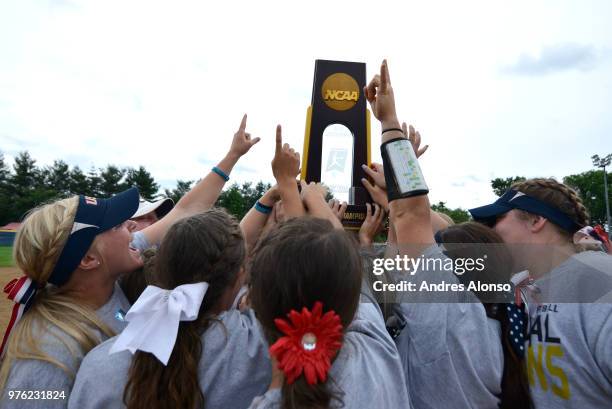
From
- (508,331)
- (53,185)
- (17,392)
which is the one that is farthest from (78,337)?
(53,185)

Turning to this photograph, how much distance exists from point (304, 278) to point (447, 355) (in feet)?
2.42

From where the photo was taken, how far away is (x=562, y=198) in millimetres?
2062

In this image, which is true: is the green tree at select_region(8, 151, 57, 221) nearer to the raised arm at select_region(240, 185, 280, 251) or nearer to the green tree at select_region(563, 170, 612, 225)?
the raised arm at select_region(240, 185, 280, 251)

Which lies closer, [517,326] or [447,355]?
[447,355]

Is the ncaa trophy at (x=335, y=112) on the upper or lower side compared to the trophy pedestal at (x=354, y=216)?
upper

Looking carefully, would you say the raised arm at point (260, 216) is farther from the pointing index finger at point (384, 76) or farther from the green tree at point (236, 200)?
the green tree at point (236, 200)

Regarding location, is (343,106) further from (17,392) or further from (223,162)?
(17,392)

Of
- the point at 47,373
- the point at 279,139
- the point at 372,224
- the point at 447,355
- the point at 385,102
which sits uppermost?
the point at 385,102

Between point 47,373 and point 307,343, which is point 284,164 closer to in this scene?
point 307,343

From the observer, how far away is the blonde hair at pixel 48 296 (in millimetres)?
1669

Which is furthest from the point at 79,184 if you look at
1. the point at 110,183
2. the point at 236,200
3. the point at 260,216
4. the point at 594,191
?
the point at 594,191

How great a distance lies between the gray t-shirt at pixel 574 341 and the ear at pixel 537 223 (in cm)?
24

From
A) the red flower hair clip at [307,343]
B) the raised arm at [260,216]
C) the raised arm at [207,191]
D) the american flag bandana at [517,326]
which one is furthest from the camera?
the raised arm at [260,216]

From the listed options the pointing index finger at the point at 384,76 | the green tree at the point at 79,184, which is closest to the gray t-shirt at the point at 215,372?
the pointing index finger at the point at 384,76
